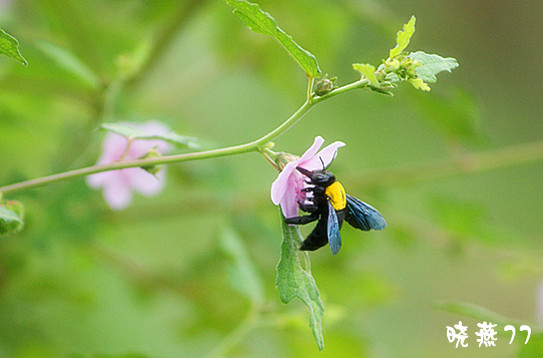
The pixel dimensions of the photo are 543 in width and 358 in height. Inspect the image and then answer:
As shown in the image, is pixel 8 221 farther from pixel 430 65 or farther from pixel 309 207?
pixel 430 65

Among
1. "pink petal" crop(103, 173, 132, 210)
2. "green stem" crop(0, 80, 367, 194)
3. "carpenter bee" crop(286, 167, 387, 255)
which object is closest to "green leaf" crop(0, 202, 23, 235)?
"green stem" crop(0, 80, 367, 194)

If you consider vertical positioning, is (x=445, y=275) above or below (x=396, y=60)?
above

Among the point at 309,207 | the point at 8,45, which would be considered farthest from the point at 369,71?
the point at 8,45

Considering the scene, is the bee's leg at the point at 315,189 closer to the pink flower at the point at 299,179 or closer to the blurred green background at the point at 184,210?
the pink flower at the point at 299,179

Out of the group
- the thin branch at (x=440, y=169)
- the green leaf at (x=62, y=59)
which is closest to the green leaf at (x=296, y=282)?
the green leaf at (x=62, y=59)

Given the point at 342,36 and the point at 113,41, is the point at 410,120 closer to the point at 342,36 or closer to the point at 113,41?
the point at 342,36

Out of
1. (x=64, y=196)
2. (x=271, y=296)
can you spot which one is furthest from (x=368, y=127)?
(x=64, y=196)

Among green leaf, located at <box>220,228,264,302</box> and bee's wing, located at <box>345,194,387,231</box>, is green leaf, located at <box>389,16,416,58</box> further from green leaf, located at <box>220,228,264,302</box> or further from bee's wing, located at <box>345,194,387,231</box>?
green leaf, located at <box>220,228,264,302</box>
